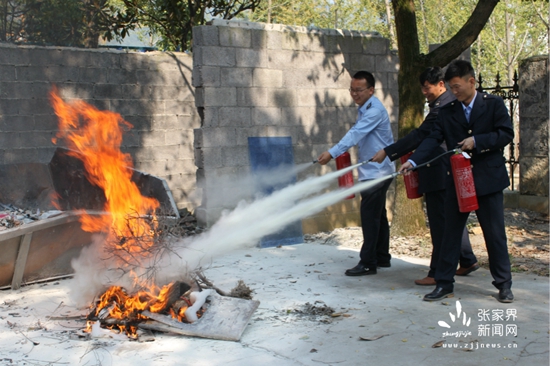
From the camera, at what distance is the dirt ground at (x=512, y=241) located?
7.14 metres

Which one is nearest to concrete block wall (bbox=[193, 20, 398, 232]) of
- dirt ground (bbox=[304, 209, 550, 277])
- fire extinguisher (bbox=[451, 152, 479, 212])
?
dirt ground (bbox=[304, 209, 550, 277])

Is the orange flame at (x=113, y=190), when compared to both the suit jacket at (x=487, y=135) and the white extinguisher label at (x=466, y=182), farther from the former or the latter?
the suit jacket at (x=487, y=135)

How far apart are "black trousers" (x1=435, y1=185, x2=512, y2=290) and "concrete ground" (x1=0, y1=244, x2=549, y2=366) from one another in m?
0.23

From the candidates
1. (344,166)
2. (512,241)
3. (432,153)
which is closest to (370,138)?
(344,166)

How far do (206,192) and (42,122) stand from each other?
299 centimetres

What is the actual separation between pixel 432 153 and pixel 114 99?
5.91 meters

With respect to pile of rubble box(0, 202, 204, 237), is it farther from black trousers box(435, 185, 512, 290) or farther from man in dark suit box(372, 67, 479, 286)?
black trousers box(435, 185, 512, 290)

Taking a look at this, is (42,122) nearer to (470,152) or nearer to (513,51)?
(470,152)

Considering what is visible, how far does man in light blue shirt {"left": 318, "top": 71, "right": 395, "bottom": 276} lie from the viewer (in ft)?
20.8

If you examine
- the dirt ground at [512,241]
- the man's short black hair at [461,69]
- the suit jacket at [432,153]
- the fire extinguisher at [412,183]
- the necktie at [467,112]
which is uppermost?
the man's short black hair at [461,69]

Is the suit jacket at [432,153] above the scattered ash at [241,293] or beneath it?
above

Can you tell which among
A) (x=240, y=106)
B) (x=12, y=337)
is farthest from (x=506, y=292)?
(x=240, y=106)

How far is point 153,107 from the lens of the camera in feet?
33.3

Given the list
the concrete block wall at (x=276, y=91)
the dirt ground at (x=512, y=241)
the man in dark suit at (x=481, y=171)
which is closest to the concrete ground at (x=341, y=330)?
the man in dark suit at (x=481, y=171)
